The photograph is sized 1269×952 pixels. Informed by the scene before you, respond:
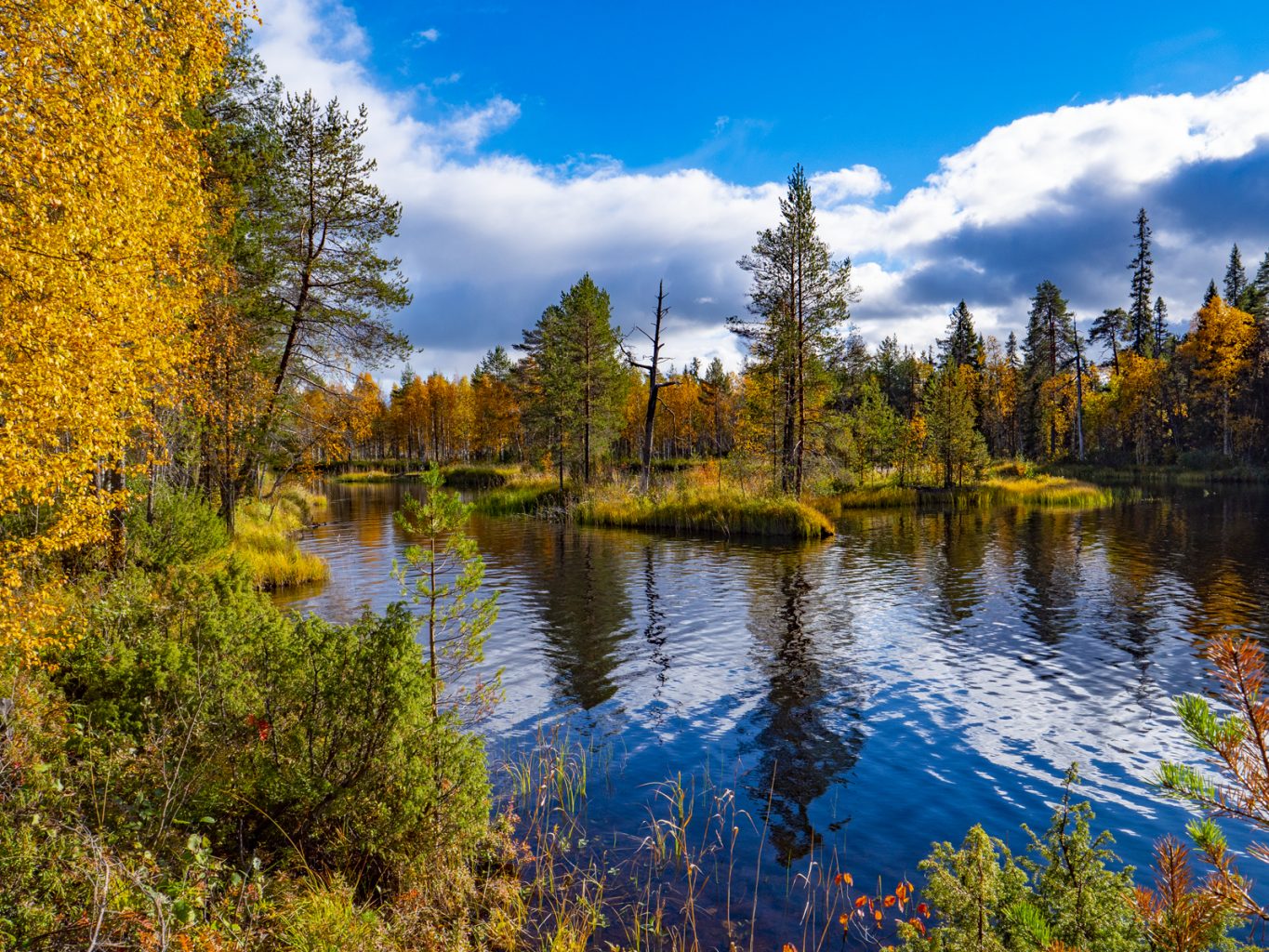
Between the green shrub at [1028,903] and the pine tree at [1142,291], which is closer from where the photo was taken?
the green shrub at [1028,903]

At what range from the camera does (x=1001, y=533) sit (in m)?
26.9

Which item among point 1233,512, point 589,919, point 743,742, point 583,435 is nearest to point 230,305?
point 743,742

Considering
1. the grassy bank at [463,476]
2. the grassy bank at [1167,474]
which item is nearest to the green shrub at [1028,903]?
the grassy bank at [463,476]

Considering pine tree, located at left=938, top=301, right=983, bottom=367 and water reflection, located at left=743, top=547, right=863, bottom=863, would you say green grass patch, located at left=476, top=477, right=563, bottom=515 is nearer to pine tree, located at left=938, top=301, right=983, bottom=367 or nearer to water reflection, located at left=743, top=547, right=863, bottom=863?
water reflection, located at left=743, top=547, right=863, bottom=863

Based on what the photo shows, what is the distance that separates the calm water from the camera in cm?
701

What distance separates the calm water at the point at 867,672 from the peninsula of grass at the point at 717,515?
3.46m

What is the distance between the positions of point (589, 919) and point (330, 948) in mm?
2021

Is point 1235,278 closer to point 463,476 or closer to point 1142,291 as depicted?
point 1142,291

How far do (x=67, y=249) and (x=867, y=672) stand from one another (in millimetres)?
11930

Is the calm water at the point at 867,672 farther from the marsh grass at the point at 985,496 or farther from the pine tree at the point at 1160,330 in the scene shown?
the pine tree at the point at 1160,330

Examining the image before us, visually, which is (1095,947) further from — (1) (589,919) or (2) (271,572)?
(2) (271,572)

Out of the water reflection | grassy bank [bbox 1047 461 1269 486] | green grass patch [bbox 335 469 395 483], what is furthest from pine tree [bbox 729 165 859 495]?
green grass patch [bbox 335 469 395 483]

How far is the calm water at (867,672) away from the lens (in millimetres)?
7008

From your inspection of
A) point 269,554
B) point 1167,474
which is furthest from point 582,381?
point 1167,474
